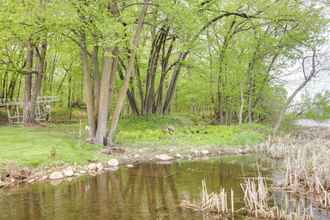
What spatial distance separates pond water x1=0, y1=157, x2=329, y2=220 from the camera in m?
6.66

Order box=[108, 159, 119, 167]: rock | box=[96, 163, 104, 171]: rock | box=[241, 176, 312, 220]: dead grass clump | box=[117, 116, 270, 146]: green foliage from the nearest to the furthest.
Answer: box=[241, 176, 312, 220]: dead grass clump < box=[96, 163, 104, 171]: rock < box=[108, 159, 119, 167]: rock < box=[117, 116, 270, 146]: green foliage

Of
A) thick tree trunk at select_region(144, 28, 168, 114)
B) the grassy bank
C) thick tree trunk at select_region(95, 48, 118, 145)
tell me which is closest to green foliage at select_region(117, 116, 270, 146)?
the grassy bank

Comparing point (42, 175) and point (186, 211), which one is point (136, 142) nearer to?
point (42, 175)

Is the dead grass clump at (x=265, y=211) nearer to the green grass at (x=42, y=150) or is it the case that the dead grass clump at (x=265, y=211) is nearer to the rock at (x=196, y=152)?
the green grass at (x=42, y=150)

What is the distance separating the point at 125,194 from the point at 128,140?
26.6 feet

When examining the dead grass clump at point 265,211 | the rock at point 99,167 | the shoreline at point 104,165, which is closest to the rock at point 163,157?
the shoreline at point 104,165

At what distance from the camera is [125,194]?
821 cm

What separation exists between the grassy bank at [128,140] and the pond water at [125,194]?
5.92 feet

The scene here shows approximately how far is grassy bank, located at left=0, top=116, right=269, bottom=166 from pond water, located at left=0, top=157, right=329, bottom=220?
1803 mm

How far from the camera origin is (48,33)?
15.1 m

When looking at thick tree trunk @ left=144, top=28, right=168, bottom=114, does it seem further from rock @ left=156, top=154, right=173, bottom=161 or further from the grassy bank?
rock @ left=156, top=154, right=173, bottom=161

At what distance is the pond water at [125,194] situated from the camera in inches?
262

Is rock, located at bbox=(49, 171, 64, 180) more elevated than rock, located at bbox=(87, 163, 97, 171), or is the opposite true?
rock, located at bbox=(87, 163, 97, 171)

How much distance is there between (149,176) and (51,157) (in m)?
3.15
